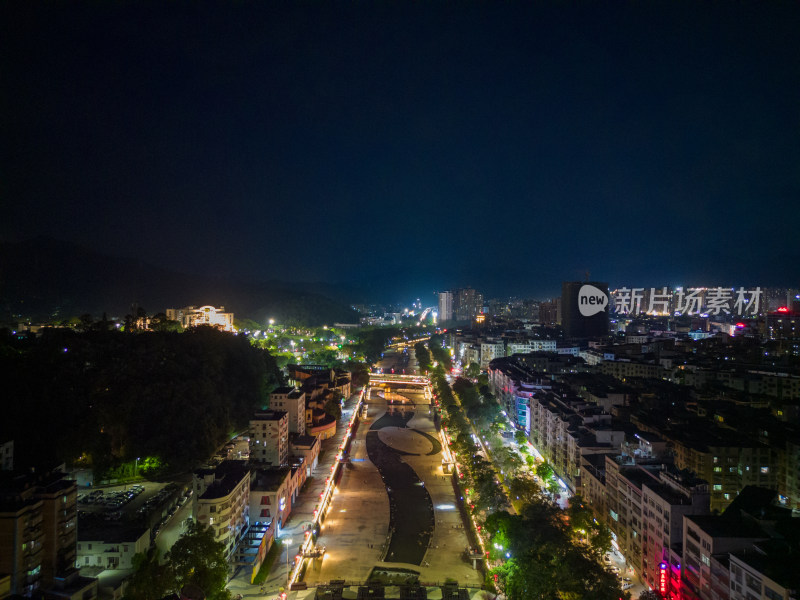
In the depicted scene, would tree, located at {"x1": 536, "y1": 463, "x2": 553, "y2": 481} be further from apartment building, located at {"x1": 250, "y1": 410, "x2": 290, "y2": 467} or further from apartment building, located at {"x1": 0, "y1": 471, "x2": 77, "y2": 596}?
apartment building, located at {"x1": 0, "y1": 471, "x2": 77, "y2": 596}

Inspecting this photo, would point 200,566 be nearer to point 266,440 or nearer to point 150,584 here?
point 150,584

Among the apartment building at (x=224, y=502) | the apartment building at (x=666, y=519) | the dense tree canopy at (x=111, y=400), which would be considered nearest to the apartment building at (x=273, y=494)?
the apartment building at (x=224, y=502)

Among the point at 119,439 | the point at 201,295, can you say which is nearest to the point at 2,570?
the point at 119,439

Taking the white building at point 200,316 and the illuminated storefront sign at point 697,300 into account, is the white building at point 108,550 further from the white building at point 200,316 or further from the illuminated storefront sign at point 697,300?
the illuminated storefront sign at point 697,300

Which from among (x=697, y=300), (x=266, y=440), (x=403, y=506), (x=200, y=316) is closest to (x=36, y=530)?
(x=266, y=440)

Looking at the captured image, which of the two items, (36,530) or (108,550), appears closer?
(36,530)
